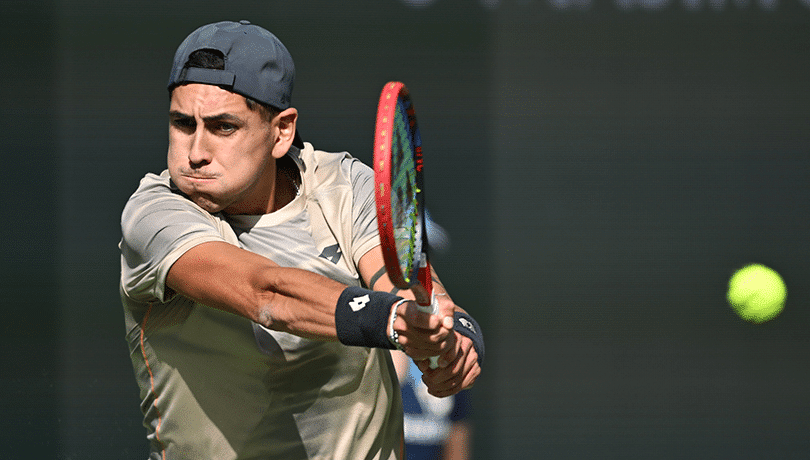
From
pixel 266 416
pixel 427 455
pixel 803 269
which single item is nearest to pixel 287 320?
pixel 266 416

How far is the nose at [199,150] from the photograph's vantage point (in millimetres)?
1730

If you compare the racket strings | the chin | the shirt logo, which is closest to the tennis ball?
the shirt logo

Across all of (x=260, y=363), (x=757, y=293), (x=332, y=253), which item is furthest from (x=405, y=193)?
(x=757, y=293)

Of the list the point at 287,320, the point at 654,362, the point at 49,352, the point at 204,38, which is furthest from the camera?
the point at 654,362

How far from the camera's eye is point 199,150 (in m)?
1.73

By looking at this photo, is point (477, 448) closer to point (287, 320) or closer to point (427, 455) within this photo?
point (427, 455)

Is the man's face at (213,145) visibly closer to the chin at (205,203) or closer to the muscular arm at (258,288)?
the chin at (205,203)

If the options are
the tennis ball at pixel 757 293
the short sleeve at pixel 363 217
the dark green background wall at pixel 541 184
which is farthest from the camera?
the dark green background wall at pixel 541 184

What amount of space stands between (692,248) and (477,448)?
146 cm

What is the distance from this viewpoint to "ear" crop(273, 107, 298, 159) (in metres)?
1.89

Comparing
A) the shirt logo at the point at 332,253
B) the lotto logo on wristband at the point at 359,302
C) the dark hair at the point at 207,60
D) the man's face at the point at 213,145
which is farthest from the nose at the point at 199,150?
the lotto logo on wristband at the point at 359,302

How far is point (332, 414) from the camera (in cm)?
187

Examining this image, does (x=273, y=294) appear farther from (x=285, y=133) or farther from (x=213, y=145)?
(x=285, y=133)

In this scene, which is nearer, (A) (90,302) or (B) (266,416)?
(B) (266,416)
